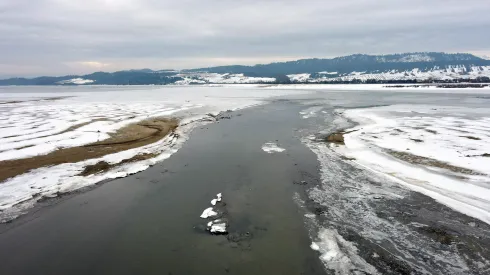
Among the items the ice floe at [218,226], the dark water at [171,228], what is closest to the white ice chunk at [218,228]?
the ice floe at [218,226]

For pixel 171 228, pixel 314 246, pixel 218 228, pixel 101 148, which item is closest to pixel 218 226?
pixel 218 228

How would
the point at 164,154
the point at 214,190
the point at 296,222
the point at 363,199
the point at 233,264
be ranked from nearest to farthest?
the point at 233,264, the point at 296,222, the point at 363,199, the point at 214,190, the point at 164,154

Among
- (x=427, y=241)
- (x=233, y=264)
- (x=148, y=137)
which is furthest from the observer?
(x=148, y=137)

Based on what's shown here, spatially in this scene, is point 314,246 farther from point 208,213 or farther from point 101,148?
point 101,148

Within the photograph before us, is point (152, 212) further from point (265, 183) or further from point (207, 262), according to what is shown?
point (265, 183)

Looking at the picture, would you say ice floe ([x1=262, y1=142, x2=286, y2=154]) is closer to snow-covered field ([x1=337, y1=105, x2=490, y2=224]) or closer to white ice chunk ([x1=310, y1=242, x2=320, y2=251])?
Answer: snow-covered field ([x1=337, y1=105, x2=490, y2=224])

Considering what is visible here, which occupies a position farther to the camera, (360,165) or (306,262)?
(360,165)

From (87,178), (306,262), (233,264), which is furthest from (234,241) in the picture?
(87,178)
